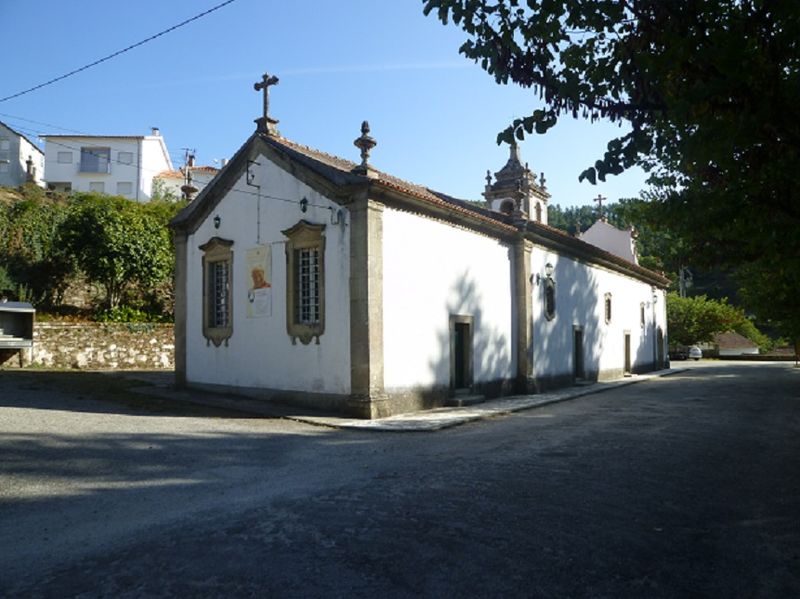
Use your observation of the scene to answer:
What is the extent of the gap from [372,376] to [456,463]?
4.39 m

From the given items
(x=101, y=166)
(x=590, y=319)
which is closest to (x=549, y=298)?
(x=590, y=319)

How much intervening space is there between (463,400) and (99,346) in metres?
14.0

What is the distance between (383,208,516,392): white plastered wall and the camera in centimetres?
1276

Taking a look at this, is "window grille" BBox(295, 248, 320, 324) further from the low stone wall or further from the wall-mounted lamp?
the low stone wall

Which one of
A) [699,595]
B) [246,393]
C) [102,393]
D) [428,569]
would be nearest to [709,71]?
[699,595]

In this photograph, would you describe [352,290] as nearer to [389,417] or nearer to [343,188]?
[343,188]

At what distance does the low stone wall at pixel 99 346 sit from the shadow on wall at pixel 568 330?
46.4ft

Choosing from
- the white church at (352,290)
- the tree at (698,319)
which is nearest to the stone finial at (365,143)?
the white church at (352,290)

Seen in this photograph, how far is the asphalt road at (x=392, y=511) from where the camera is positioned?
12.8 feet

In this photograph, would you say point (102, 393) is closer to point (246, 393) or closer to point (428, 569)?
point (246, 393)

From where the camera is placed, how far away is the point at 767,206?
19.1ft

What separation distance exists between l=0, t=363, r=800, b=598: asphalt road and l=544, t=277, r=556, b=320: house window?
29.1 ft

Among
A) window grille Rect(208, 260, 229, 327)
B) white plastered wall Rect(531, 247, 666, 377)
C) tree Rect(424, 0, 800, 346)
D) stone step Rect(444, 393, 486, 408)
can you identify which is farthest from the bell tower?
tree Rect(424, 0, 800, 346)

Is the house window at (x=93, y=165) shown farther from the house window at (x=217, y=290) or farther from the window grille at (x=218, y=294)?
the window grille at (x=218, y=294)
